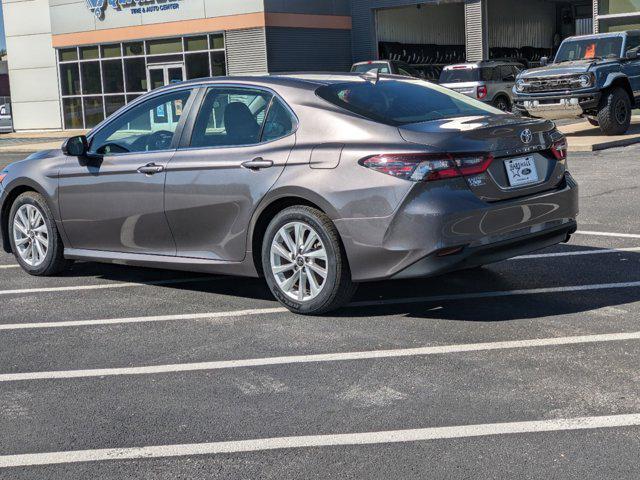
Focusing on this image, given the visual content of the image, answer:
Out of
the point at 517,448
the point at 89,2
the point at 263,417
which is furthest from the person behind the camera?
the point at 89,2

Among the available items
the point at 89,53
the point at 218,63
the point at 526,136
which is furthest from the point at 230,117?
the point at 89,53

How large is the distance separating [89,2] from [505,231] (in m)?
32.0

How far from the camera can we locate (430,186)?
19.8ft

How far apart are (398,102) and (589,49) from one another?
606 inches

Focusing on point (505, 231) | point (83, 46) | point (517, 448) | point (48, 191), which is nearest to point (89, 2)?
point (83, 46)

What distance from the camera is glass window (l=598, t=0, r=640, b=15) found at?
26.8 meters

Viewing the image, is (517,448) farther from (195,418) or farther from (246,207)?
(246,207)

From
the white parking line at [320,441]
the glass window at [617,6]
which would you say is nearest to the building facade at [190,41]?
the glass window at [617,6]

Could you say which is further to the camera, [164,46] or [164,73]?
[164,73]

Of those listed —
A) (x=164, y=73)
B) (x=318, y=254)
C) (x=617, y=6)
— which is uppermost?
(x=617, y=6)

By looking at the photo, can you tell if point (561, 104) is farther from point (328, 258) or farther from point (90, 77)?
point (90, 77)

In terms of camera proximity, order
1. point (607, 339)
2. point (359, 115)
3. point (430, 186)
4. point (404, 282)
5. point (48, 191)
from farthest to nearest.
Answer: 1. point (48, 191)
2. point (404, 282)
3. point (359, 115)
4. point (430, 186)
5. point (607, 339)

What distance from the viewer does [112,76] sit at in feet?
118

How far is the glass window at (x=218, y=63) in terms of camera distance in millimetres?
33281
